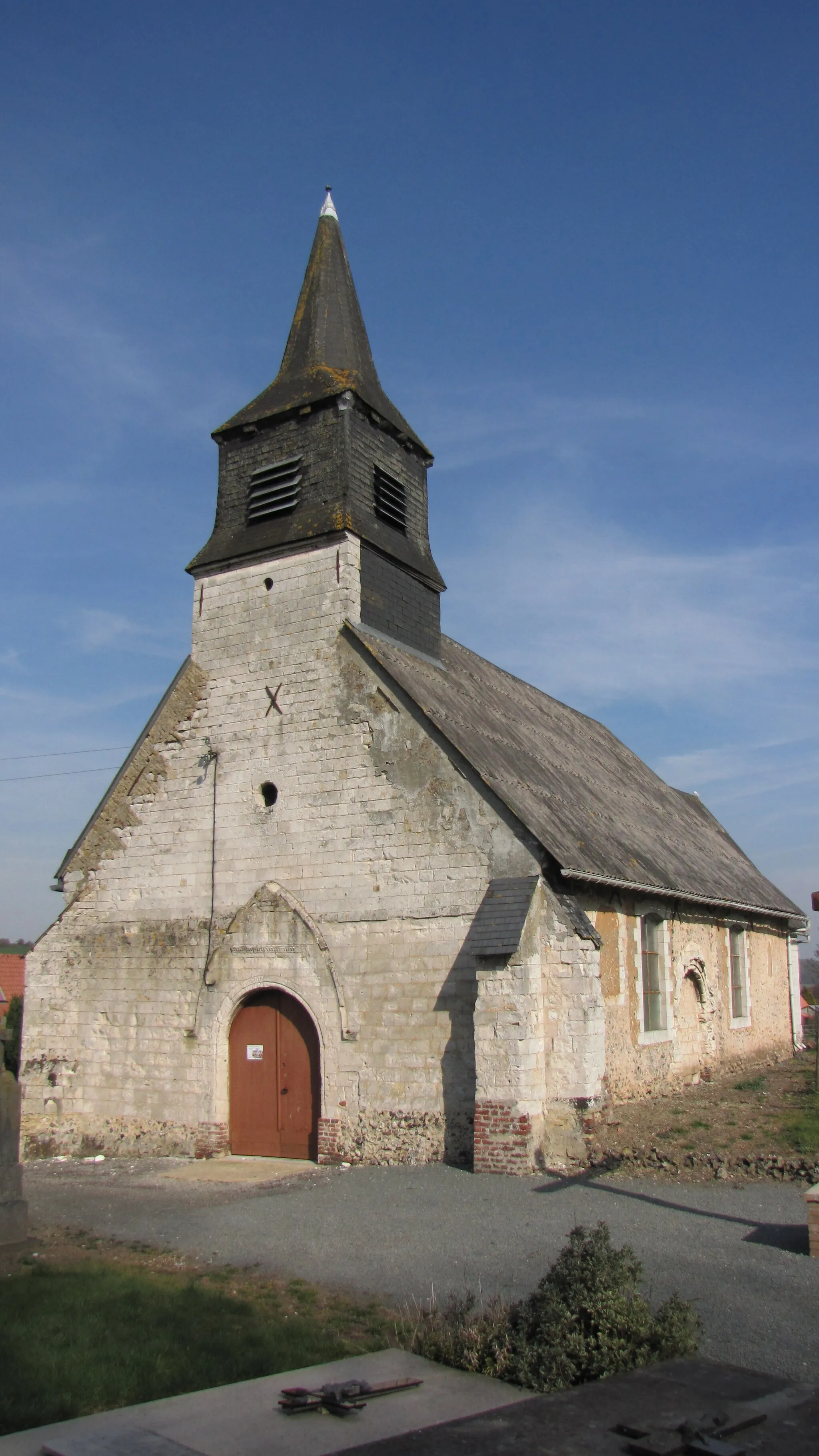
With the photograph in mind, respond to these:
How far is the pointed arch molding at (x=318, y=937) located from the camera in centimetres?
1322

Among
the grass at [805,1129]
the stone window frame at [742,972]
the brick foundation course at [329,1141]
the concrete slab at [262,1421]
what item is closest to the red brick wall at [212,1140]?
the brick foundation course at [329,1141]

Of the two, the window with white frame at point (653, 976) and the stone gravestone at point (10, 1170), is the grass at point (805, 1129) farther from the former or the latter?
the stone gravestone at point (10, 1170)

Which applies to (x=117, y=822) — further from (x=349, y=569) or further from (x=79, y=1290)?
(x=79, y=1290)

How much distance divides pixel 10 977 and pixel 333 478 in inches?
1191

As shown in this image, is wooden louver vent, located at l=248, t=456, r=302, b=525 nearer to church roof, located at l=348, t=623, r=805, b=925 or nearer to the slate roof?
church roof, located at l=348, t=623, r=805, b=925

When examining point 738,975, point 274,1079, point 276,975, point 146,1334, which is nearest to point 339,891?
point 276,975

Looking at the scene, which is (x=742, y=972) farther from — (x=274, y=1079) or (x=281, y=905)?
(x=281, y=905)

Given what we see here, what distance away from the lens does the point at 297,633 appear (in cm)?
1497

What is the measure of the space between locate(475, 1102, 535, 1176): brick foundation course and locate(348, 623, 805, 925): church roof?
109 inches

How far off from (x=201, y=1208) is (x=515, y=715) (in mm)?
10636

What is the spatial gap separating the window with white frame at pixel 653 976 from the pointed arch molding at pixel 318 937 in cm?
479

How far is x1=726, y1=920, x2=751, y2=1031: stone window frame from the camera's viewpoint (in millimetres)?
19703

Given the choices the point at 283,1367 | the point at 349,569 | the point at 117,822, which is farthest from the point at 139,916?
the point at 283,1367

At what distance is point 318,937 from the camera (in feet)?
44.9
